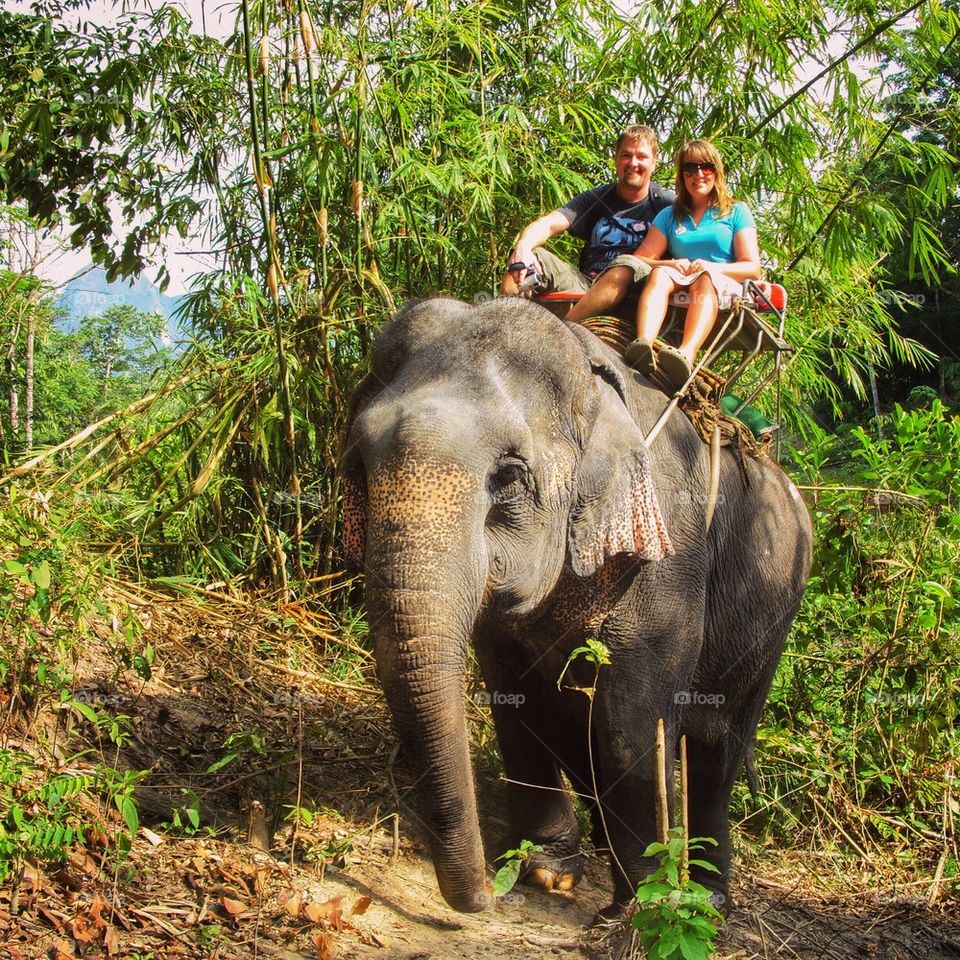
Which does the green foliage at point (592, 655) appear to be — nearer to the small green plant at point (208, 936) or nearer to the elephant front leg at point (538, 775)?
the elephant front leg at point (538, 775)

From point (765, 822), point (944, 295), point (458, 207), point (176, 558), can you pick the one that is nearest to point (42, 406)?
point (176, 558)

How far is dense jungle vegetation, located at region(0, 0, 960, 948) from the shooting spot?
5.33 metres

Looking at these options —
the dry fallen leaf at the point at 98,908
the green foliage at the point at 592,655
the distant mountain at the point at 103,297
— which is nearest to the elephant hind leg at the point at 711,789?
the green foliage at the point at 592,655

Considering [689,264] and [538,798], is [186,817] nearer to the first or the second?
[538,798]

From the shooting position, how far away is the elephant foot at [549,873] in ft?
14.1

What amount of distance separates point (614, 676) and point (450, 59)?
3.67 metres

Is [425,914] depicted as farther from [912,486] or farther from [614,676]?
[912,486]

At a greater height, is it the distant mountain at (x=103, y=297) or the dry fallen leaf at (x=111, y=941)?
the distant mountain at (x=103, y=297)

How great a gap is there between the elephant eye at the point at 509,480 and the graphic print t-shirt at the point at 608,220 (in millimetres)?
1604

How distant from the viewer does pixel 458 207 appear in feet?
18.7

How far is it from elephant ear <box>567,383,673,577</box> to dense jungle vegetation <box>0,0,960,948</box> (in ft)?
6.36

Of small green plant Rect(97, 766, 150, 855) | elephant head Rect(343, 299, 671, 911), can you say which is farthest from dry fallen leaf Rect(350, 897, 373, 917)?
small green plant Rect(97, 766, 150, 855)

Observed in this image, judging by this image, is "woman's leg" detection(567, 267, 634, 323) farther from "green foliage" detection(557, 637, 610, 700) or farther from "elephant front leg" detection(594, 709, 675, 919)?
"elephant front leg" detection(594, 709, 675, 919)

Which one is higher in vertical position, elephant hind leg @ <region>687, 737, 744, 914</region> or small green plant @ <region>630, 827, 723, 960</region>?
small green plant @ <region>630, 827, 723, 960</region>
